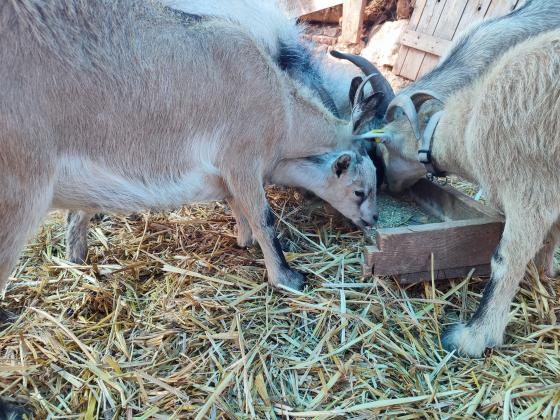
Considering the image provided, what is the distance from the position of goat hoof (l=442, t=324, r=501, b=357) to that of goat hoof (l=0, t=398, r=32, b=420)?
214 cm

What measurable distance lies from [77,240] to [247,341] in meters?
1.53

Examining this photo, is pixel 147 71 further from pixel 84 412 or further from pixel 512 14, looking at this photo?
pixel 512 14

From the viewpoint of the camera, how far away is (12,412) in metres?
2.33

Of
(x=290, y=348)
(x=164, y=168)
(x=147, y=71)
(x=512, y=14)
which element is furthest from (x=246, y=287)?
(x=512, y=14)

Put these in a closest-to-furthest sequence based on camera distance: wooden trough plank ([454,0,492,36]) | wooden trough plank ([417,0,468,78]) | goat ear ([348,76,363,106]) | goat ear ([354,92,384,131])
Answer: goat ear ([354,92,384,131]) → goat ear ([348,76,363,106]) → wooden trough plank ([454,0,492,36]) → wooden trough plank ([417,0,468,78])

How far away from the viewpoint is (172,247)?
3689 mm

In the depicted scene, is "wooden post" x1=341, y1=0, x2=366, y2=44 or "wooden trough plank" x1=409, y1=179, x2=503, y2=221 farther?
"wooden post" x1=341, y1=0, x2=366, y2=44

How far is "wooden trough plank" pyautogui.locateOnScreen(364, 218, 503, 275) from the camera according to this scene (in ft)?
9.93

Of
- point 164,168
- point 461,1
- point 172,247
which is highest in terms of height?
point 461,1

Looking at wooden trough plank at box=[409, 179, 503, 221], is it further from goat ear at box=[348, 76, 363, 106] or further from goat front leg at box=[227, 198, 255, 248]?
goat front leg at box=[227, 198, 255, 248]

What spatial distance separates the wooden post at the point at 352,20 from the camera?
8.34 meters

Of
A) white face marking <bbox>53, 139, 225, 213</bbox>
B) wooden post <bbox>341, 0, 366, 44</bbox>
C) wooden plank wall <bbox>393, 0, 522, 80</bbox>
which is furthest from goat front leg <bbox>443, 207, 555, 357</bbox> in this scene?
wooden post <bbox>341, 0, 366, 44</bbox>

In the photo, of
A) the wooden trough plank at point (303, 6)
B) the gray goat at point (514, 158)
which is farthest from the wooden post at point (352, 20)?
the gray goat at point (514, 158)

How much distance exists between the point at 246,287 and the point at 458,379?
53.3 inches
